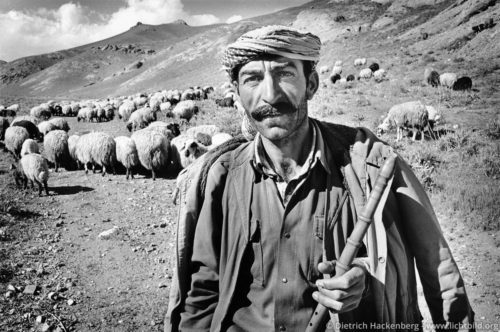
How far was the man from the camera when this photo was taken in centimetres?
147

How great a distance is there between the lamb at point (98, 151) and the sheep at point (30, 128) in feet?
26.1

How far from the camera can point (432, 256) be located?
148 cm

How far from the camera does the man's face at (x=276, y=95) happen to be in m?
1.64

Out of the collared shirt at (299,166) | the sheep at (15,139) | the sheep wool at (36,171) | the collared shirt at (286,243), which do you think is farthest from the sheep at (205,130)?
the collared shirt at (286,243)

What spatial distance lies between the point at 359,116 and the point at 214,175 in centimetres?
1306

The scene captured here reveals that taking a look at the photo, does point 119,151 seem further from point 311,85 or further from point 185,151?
point 311,85

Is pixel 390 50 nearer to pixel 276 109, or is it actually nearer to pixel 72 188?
pixel 72 188

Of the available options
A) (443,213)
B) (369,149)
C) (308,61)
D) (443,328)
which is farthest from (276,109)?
(443,213)

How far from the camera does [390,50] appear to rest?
33375mm

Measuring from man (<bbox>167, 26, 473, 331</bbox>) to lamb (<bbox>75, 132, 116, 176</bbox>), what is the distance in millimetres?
10656

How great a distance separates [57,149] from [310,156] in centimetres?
1364

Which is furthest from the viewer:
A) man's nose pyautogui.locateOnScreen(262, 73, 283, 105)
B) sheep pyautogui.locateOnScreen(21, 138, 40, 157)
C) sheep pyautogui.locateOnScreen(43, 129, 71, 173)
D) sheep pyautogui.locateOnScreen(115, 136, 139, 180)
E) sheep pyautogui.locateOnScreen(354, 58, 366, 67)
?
sheep pyautogui.locateOnScreen(354, 58, 366, 67)

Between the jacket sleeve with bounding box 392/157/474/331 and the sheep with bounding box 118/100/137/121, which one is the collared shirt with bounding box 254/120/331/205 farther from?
the sheep with bounding box 118/100/137/121

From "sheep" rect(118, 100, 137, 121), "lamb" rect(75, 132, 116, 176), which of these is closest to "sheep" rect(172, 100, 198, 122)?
"sheep" rect(118, 100, 137, 121)
